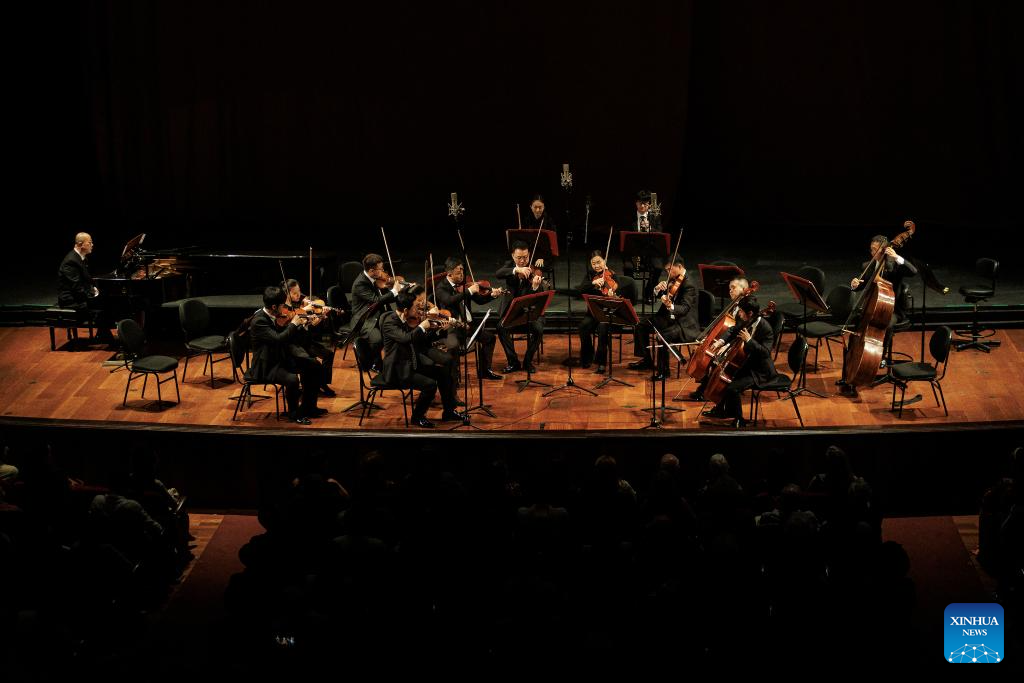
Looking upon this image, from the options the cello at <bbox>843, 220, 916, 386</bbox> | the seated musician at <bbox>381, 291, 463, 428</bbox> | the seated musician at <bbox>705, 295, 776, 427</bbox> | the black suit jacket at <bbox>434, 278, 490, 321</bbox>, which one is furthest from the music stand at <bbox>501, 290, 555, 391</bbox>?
the cello at <bbox>843, 220, 916, 386</bbox>

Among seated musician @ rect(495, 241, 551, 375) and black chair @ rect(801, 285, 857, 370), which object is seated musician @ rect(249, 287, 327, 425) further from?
black chair @ rect(801, 285, 857, 370)

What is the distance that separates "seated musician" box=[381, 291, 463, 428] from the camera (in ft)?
27.4

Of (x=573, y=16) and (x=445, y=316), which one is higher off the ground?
(x=573, y=16)

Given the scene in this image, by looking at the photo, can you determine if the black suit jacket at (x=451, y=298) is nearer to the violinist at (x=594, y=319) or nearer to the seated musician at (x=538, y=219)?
the violinist at (x=594, y=319)

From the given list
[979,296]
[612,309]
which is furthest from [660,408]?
[979,296]

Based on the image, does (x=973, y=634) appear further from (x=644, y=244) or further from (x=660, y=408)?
(x=644, y=244)

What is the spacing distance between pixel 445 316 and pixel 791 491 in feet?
11.8

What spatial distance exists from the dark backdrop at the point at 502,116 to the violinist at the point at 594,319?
13.0 ft

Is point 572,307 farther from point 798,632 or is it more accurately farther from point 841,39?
point 798,632

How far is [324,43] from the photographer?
14.1 m

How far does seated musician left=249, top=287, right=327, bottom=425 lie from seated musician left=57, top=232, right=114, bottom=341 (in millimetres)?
2767

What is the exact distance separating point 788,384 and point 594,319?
7.02 feet

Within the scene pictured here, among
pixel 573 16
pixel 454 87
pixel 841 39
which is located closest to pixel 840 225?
pixel 841 39

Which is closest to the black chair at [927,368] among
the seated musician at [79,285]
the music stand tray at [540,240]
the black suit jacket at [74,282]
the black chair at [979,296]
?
the black chair at [979,296]
